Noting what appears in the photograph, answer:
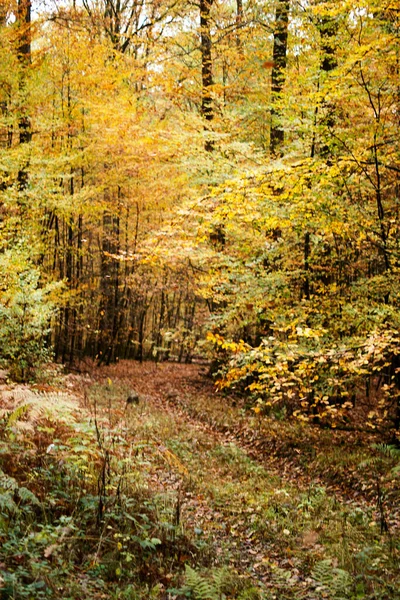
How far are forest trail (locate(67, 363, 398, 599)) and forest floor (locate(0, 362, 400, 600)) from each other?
3 centimetres

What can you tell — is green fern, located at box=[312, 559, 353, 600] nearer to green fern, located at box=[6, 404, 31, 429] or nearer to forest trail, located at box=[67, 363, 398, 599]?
forest trail, located at box=[67, 363, 398, 599]

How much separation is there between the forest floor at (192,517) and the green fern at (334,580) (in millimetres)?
18

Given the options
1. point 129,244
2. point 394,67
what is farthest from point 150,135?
point 129,244

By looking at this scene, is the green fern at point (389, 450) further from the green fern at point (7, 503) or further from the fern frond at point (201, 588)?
the green fern at point (7, 503)

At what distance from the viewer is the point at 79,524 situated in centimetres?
507

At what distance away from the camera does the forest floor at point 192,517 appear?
4.54m

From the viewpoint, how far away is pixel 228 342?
7.13 meters

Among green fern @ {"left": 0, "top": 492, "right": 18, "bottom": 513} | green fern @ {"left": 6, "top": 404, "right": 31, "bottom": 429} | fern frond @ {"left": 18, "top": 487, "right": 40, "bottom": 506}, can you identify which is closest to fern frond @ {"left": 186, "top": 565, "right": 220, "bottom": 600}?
fern frond @ {"left": 18, "top": 487, "right": 40, "bottom": 506}

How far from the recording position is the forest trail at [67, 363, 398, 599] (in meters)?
5.71

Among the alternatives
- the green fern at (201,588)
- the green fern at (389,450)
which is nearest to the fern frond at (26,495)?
the green fern at (201,588)

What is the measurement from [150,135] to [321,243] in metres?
5.25

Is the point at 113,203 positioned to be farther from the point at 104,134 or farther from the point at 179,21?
the point at 179,21

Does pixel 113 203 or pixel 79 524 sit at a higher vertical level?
pixel 113 203

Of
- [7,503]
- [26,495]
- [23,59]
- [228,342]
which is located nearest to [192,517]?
[228,342]
